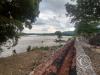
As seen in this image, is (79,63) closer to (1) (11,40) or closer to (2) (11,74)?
(2) (11,74)

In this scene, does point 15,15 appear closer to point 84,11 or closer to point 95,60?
point 95,60

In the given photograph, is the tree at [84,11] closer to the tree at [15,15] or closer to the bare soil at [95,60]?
the tree at [15,15]

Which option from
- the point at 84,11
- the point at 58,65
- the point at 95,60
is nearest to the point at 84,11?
the point at 84,11

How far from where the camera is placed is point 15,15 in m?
12.4

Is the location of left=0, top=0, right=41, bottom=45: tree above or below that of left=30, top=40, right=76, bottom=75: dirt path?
above

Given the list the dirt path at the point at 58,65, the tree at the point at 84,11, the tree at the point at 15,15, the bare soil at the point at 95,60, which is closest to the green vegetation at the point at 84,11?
the tree at the point at 84,11

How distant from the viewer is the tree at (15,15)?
461 inches

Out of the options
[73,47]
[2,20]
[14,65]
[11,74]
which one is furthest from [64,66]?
[2,20]

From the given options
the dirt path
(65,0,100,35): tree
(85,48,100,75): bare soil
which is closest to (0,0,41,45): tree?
(85,48,100,75): bare soil

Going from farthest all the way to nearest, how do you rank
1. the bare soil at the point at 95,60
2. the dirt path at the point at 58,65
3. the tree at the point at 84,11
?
the tree at the point at 84,11, the bare soil at the point at 95,60, the dirt path at the point at 58,65

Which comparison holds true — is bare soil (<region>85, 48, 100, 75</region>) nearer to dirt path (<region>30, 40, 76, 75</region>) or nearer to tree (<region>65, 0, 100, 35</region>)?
dirt path (<region>30, 40, 76, 75</region>)

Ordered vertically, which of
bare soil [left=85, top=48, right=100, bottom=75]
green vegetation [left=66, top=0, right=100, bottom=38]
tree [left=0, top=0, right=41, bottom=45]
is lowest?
bare soil [left=85, top=48, right=100, bottom=75]

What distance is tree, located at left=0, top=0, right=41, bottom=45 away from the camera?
461 inches

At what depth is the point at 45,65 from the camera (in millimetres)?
2391
